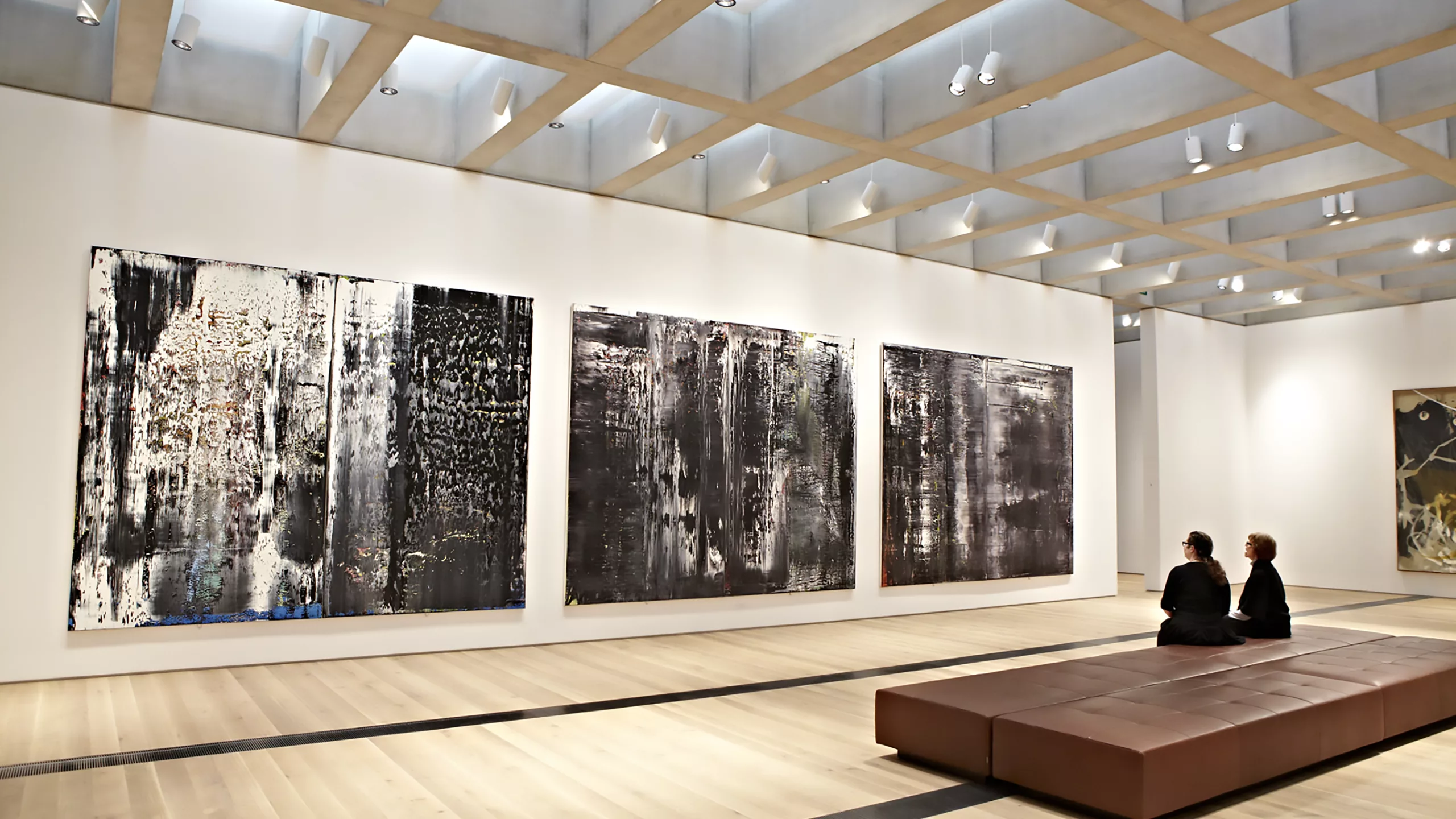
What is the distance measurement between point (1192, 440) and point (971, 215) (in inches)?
265

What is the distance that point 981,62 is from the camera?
276 inches

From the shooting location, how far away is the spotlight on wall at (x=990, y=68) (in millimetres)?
6586

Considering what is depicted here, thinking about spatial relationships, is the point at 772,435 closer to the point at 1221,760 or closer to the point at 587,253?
the point at 587,253

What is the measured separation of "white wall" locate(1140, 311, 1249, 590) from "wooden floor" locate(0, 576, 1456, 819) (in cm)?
696

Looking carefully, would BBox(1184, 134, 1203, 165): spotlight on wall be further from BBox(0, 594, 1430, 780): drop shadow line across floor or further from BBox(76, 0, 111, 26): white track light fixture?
BBox(76, 0, 111, 26): white track light fixture

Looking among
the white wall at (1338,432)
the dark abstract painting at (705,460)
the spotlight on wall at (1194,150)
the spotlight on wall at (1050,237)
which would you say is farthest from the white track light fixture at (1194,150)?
the white wall at (1338,432)

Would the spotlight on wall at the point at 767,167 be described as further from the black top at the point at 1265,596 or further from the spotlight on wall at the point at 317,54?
the black top at the point at 1265,596

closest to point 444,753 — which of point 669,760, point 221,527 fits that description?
point 669,760

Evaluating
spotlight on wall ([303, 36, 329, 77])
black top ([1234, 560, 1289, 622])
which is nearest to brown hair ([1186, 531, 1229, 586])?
black top ([1234, 560, 1289, 622])

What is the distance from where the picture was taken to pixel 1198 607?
6566 millimetres

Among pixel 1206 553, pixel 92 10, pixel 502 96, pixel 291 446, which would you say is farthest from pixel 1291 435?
pixel 92 10

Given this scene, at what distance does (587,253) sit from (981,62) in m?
3.95

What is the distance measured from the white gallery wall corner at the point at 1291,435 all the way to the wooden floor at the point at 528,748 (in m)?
7.43

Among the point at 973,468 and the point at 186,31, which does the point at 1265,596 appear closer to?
the point at 973,468
